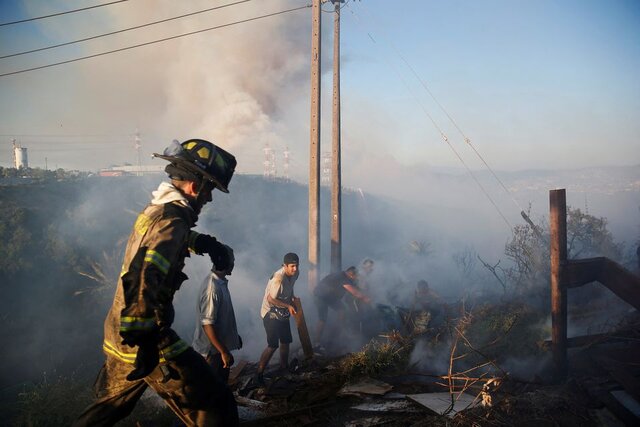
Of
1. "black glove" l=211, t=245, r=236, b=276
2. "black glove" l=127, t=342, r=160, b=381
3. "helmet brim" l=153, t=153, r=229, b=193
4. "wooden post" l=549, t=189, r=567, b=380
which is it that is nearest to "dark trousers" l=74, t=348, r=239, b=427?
"black glove" l=127, t=342, r=160, b=381

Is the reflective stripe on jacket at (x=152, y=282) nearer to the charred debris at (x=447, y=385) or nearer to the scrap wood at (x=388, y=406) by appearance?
the charred debris at (x=447, y=385)

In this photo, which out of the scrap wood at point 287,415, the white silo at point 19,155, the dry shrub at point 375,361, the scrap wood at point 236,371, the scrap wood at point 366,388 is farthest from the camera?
the white silo at point 19,155

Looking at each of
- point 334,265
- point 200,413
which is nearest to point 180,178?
point 200,413

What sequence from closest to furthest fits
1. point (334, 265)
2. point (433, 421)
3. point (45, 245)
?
point (433, 421) < point (334, 265) < point (45, 245)

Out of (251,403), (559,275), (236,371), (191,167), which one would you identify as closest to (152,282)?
(191,167)

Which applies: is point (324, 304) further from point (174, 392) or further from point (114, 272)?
point (114, 272)

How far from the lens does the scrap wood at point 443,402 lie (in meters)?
3.90

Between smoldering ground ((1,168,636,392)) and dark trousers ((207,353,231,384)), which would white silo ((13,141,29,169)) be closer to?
smoldering ground ((1,168,636,392))

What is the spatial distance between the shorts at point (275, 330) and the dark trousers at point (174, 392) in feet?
11.3

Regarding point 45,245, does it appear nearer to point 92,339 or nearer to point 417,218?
point 92,339

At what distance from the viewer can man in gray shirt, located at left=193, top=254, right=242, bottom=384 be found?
14.2ft

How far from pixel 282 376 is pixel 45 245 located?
10.1 metres

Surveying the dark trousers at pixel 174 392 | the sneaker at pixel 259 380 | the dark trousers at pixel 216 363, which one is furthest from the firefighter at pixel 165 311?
the sneaker at pixel 259 380

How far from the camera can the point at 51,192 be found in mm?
15258
